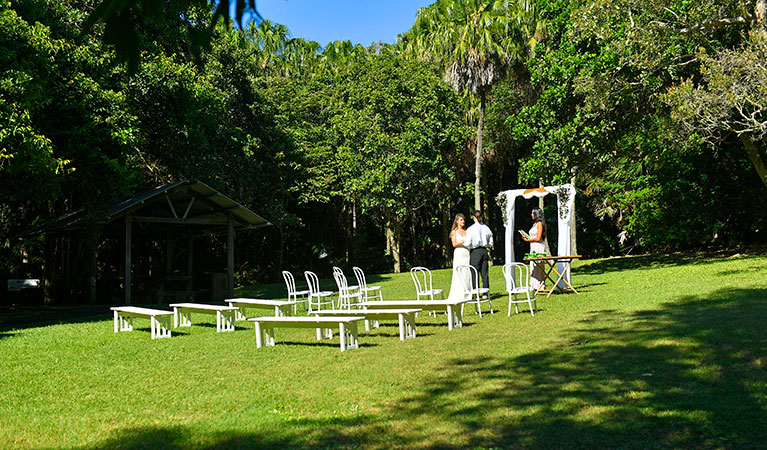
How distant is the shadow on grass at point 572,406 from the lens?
3670mm

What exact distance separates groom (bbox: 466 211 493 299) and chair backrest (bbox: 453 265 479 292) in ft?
1.52

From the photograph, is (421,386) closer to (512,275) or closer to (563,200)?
(512,275)

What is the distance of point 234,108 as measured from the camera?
2356 centimetres

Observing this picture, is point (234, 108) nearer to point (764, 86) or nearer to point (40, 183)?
point (40, 183)

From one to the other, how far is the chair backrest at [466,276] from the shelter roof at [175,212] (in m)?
7.89

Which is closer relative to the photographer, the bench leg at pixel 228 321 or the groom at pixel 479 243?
the bench leg at pixel 228 321

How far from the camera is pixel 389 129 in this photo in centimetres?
2655

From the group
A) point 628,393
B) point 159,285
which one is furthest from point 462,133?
point 628,393

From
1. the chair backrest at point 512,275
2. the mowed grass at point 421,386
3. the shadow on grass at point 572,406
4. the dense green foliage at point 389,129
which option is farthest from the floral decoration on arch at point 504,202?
the shadow on grass at point 572,406

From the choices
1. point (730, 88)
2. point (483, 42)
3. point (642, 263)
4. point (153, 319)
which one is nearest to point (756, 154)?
point (730, 88)

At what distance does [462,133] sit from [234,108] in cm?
908

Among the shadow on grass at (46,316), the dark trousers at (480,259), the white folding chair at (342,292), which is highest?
the dark trousers at (480,259)

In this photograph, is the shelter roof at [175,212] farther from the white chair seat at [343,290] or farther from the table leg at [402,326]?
the table leg at [402,326]

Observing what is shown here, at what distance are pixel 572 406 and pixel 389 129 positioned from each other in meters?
22.9
